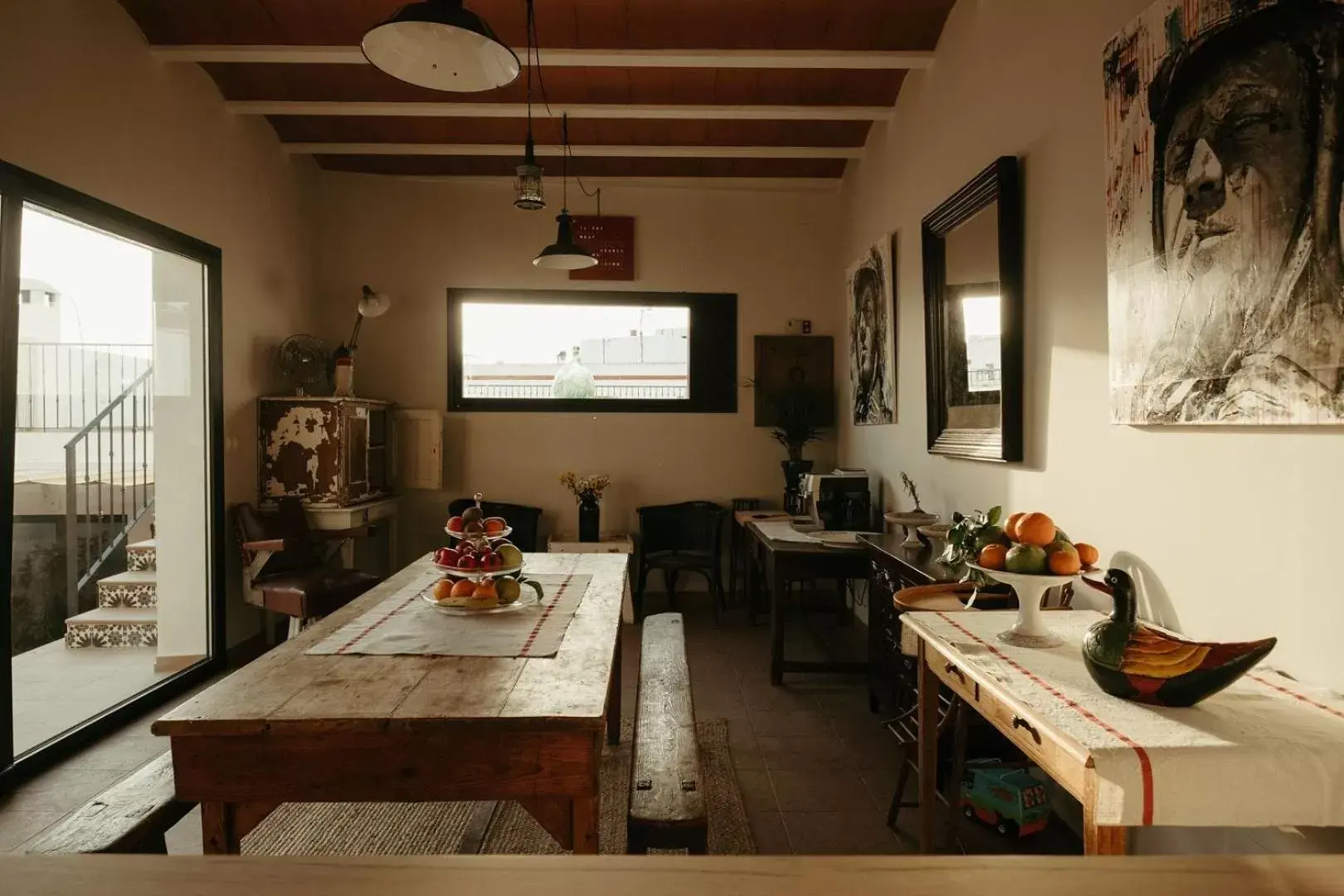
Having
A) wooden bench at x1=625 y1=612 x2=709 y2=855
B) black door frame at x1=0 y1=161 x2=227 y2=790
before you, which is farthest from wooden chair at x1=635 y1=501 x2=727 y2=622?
wooden bench at x1=625 y1=612 x2=709 y2=855

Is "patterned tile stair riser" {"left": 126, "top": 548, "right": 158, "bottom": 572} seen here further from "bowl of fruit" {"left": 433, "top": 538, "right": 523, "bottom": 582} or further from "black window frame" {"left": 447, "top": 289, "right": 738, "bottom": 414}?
"bowl of fruit" {"left": 433, "top": 538, "right": 523, "bottom": 582}

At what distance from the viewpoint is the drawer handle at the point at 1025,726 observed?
1.61 m

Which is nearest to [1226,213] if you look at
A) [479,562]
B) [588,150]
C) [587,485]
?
[479,562]

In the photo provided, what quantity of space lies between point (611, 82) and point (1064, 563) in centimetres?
392

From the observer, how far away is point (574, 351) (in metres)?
6.40

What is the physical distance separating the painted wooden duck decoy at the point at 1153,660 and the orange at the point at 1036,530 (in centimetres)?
26

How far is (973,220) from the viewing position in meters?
3.58

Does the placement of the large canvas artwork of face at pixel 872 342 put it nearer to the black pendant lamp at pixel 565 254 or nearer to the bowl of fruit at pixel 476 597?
the black pendant lamp at pixel 565 254

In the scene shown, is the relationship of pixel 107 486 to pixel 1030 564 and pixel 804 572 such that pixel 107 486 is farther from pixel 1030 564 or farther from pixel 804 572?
pixel 1030 564

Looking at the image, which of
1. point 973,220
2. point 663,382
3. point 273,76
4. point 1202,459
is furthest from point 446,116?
point 1202,459

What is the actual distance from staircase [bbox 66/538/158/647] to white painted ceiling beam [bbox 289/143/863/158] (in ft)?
9.54

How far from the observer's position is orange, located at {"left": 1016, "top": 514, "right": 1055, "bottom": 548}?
77.8 inches

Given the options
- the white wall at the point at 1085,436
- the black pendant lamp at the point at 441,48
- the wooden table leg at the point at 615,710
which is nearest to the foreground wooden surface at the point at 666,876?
the white wall at the point at 1085,436

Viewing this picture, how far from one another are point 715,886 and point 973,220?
3.43 metres
